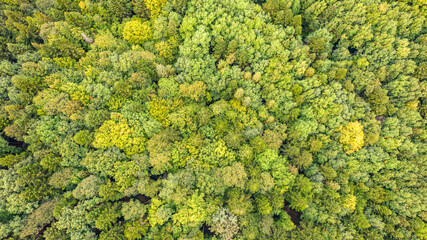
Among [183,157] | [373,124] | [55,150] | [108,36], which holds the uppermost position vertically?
[373,124]

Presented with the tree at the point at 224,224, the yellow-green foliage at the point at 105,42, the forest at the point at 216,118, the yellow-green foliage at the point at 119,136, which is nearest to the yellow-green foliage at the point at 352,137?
the forest at the point at 216,118

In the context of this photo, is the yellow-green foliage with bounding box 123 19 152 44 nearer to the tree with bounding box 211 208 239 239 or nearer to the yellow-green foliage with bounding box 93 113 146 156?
the yellow-green foliage with bounding box 93 113 146 156

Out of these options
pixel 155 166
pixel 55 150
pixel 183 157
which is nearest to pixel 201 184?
pixel 183 157

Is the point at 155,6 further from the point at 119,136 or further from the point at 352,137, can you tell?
the point at 352,137

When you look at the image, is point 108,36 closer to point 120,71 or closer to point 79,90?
point 120,71

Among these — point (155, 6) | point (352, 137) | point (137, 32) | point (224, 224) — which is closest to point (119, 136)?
point (137, 32)

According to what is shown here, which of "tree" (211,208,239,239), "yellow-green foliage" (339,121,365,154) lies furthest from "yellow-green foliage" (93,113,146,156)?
"yellow-green foliage" (339,121,365,154)
